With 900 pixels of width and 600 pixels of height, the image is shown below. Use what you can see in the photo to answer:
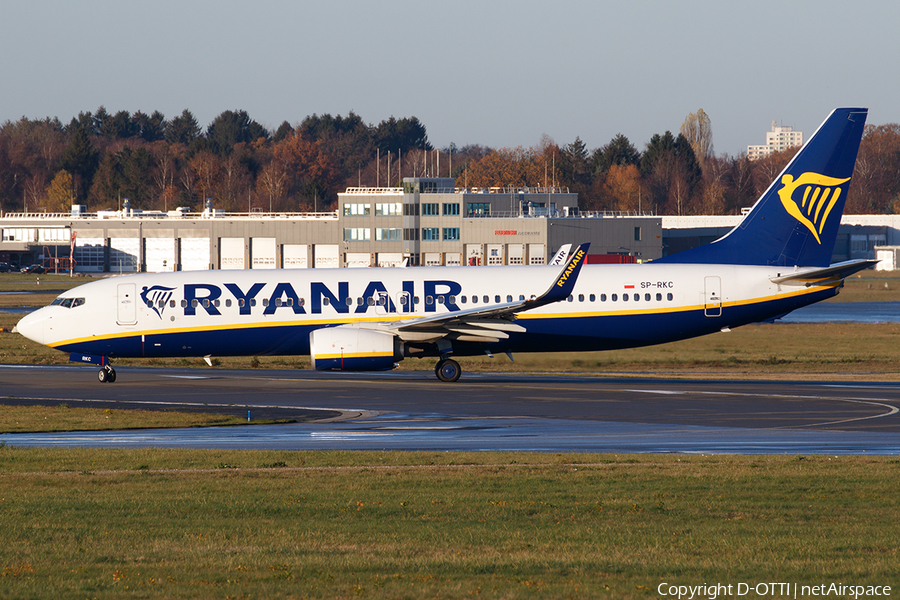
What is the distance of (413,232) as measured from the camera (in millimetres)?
135000

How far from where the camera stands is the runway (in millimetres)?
22016

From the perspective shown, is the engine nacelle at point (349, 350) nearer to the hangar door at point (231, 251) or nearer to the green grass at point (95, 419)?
the green grass at point (95, 419)

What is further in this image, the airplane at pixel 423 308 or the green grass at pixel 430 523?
the airplane at pixel 423 308

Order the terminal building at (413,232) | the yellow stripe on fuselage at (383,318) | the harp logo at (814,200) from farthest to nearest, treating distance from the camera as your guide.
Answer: the terminal building at (413,232) < the harp logo at (814,200) < the yellow stripe on fuselage at (383,318)

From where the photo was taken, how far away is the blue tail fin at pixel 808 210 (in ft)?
120

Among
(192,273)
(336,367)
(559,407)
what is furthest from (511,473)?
(192,273)

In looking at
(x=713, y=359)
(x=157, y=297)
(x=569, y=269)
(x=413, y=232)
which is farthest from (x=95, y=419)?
(x=413, y=232)

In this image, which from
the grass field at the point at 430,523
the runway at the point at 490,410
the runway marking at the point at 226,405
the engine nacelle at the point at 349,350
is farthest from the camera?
the engine nacelle at the point at 349,350

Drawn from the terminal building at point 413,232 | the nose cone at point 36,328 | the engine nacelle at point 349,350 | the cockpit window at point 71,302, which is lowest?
the engine nacelle at point 349,350

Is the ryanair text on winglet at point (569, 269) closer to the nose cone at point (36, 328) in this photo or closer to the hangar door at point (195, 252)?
the nose cone at point (36, 328)

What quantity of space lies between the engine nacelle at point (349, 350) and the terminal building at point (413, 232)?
93692 mm

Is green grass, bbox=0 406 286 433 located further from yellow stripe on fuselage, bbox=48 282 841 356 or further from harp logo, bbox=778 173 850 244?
harp logo, bbox=778 173 850 244

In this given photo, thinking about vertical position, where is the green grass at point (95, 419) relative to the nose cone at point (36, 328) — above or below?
below

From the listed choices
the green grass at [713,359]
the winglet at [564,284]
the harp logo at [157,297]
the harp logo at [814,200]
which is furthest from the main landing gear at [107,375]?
the harp logo at [814,200]
